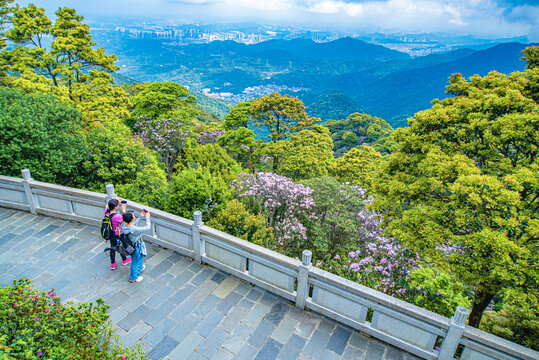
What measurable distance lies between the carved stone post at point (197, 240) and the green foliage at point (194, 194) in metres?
2.60

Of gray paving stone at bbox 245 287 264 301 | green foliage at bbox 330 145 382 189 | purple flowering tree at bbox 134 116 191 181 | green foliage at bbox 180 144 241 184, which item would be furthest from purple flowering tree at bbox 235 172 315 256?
purple flowering tree at bbox 134 116 191 181

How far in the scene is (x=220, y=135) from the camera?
28.2 m

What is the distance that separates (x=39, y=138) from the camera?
9.91m

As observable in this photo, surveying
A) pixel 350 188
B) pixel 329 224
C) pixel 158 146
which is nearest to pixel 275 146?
pixel 158 146

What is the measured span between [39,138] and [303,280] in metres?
9.82

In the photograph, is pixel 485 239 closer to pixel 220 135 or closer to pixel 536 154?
pixel 536 154

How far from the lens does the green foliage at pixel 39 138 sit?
952 cm

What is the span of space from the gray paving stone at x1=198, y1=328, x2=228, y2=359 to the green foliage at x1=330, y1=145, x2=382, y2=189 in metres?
17.9

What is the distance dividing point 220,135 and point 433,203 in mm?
23108

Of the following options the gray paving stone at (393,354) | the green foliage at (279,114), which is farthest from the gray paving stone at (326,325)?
the green foliage at (279,114)

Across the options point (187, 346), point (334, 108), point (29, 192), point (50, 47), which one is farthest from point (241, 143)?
A: point (334, 108)

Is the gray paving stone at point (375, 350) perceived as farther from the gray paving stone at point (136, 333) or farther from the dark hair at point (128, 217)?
the dark hair at point (128, 217)

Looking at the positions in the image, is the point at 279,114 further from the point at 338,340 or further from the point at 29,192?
the point at 338,340

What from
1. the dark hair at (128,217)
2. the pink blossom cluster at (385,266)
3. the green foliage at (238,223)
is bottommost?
the pink blossom cluster at (385,266)
